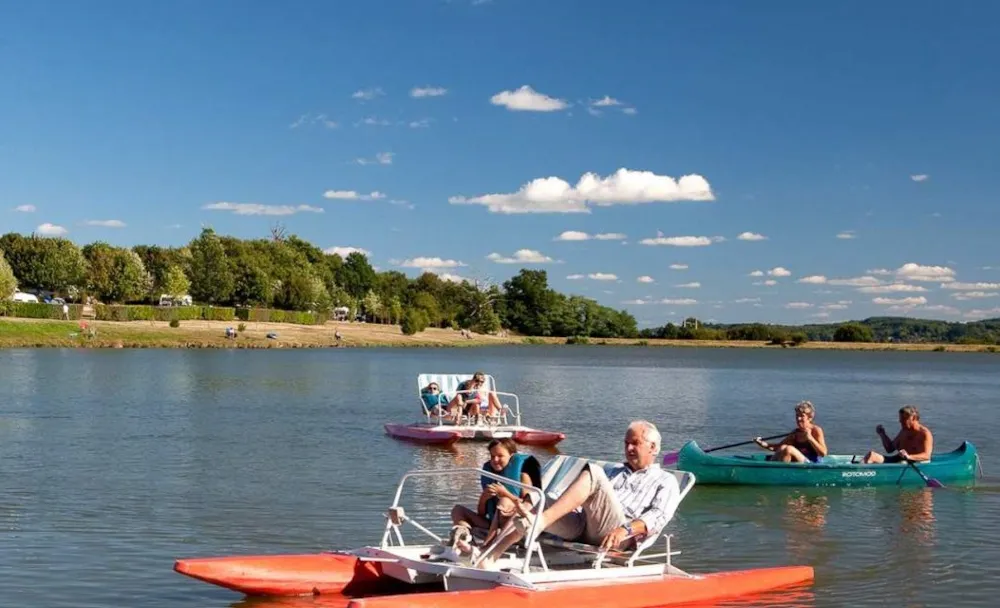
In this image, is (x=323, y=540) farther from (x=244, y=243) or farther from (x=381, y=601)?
(x=244, y=243)

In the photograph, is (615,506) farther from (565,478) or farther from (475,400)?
(475,400)

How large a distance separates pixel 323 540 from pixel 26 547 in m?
3.78

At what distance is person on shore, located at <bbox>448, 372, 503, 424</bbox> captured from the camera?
88.0ft

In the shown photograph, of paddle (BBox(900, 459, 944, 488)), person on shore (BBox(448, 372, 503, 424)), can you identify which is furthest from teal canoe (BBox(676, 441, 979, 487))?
person on shore (BBox(448, 372, 503, 424))

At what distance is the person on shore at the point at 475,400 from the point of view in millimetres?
26828

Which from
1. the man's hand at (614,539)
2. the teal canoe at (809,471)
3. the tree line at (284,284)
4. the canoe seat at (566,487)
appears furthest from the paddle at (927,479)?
the tree line at (284,284)

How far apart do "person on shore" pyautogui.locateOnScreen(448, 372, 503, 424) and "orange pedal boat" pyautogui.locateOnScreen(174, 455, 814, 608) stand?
15375 millimetres

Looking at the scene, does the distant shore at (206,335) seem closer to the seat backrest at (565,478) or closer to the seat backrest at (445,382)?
the seat backrest at (445,382)

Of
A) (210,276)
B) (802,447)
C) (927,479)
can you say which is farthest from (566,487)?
(210,276)

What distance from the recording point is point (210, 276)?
125 meters

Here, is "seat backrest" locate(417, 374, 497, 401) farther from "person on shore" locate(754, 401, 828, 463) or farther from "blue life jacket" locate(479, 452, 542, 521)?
"blue life jacket" locate(479, 452, 542, 521)

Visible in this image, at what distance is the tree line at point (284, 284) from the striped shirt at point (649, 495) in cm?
8897

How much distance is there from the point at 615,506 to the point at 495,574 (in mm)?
1435

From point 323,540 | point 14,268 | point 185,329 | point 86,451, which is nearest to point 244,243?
point 14,268
